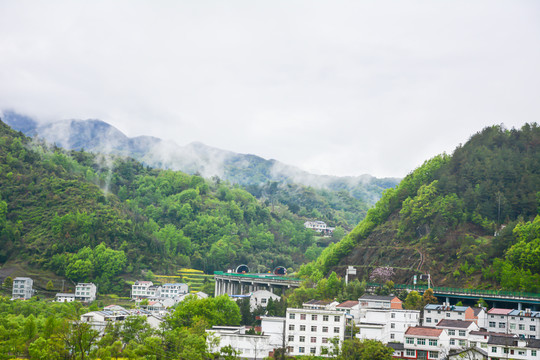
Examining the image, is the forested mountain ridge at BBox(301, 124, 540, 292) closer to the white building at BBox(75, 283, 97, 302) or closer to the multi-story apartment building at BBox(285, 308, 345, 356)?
the multi-story apartment building at BBox(285, 308, 345, 356)

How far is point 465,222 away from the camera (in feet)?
280

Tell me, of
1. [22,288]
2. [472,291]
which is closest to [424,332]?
[472,291]

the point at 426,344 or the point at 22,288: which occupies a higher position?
the point at 22,288

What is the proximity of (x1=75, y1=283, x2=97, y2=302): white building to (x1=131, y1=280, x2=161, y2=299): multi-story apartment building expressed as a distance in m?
6.26

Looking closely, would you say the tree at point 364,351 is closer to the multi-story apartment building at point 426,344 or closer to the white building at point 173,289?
the multi-story apartment building at point 426,344

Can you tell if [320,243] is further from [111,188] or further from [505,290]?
[505,290]

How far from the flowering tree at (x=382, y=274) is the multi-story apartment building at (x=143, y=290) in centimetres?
3144

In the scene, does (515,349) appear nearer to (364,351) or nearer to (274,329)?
(364,351)

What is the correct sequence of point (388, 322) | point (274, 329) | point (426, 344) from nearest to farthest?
point (426, 344) → point (274, 329) → point (388, 322)

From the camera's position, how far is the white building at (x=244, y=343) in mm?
49438

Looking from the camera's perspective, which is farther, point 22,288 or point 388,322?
point 22,288

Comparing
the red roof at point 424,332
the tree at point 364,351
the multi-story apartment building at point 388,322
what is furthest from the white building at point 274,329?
the red roof at point 424,332

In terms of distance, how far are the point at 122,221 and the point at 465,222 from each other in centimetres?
5783

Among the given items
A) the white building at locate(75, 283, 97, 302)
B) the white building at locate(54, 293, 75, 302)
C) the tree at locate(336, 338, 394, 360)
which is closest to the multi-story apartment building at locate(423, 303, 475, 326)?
the tree at locate(336, 338, 394, 360)
